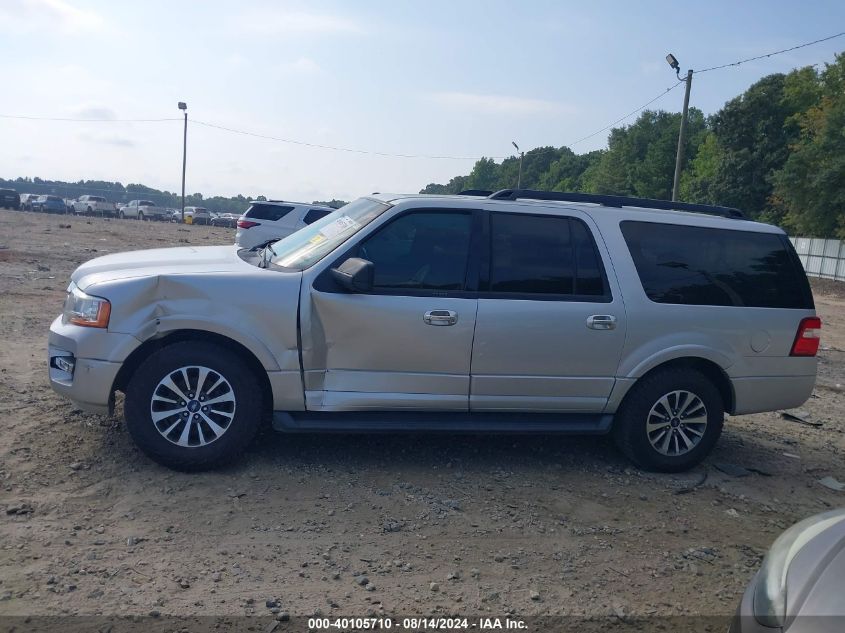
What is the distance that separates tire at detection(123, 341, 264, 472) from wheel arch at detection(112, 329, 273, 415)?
0.19 ft

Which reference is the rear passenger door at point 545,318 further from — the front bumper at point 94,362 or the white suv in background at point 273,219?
the white suv in background at point 273,219

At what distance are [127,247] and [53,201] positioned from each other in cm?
4151

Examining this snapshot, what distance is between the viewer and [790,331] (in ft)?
19.0

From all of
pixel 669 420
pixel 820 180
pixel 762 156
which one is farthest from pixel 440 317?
pixel 762 156

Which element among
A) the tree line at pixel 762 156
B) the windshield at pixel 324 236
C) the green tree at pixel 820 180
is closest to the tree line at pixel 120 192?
the tree line at pixel 762 156

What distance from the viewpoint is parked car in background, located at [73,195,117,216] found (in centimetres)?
6322

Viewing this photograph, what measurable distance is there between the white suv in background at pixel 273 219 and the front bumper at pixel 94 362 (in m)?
13.4

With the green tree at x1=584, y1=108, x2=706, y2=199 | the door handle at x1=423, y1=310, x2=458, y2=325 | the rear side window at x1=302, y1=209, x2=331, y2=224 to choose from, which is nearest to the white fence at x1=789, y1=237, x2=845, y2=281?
the rear side window at x1=302, y1=209, x2=331, y2=224

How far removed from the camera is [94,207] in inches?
2505

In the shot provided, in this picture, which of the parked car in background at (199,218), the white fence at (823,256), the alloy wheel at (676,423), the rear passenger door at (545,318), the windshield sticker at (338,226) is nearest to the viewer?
the rear passenger door at (545,318)

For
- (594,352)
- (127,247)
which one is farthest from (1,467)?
(127,247)

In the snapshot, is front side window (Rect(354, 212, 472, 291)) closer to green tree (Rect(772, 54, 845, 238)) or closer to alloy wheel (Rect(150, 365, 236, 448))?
alloy wheel (Rect(150, 365, 236, 448))

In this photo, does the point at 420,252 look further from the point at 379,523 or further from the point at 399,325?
the point at 379,523

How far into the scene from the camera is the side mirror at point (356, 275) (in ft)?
15.7
